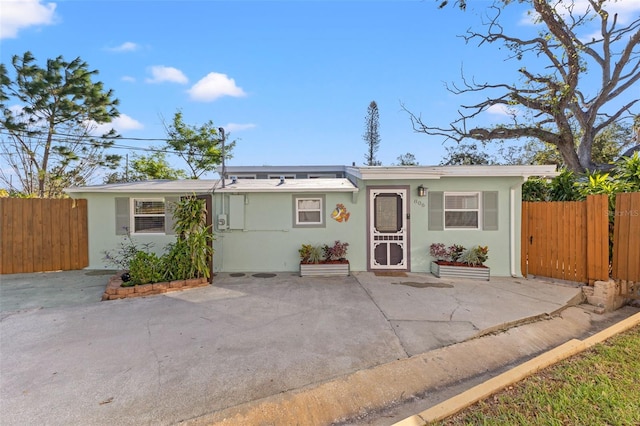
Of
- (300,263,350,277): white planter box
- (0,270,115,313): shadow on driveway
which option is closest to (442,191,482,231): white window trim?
(300,263,350,277): white planter box

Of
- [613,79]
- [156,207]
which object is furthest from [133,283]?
[613,79]

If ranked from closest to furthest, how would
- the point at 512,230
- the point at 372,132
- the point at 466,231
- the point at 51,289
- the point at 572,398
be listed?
the point at 572,398 → the point at 51,289 → the point at 512,230 → the point at 466,231 → the point at 372,132

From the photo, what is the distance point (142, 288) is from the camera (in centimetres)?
585

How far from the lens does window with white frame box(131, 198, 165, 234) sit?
8.38 m

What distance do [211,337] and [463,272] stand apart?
5.91m

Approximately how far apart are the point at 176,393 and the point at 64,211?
25.8ft

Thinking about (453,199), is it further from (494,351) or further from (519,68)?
(519,68)

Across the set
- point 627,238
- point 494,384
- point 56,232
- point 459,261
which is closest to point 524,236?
point 459,261

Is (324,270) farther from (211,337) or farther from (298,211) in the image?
(211,337)

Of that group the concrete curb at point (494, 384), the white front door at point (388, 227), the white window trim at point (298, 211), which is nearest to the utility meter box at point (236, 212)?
the white window trim at point (298, 211)

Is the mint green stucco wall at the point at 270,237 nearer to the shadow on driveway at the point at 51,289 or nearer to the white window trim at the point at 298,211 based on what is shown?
the white window trim at the point at 298,211

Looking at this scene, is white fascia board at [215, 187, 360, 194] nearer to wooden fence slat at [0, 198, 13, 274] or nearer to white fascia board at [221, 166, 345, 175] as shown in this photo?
wooden fence slat at [0, 198, 13, 274]

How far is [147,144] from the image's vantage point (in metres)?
17.5

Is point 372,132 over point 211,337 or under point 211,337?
over
